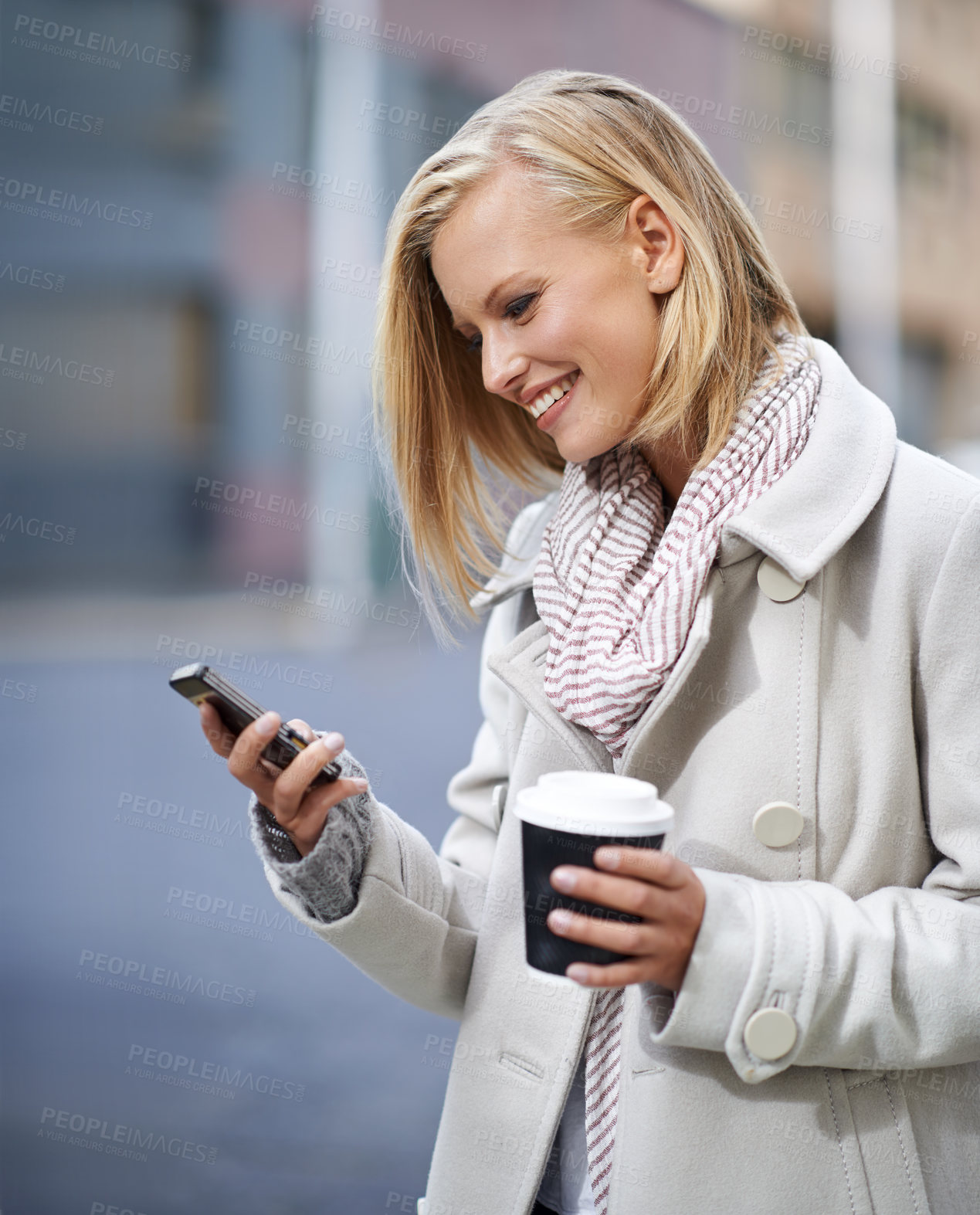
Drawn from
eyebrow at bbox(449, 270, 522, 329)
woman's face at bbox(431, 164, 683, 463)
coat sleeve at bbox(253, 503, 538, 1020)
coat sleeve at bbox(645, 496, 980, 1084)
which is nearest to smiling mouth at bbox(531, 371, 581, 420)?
woman's face at bbox(431, 164, 683, 463)

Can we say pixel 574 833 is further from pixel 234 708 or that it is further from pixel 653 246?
pixel 653 246

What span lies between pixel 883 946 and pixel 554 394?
0.60 metres

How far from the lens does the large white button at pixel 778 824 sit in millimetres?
934

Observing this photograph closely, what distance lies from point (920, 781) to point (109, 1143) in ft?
5.73

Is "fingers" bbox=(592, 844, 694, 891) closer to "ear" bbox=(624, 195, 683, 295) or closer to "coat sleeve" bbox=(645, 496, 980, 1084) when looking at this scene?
"coat sleeve" bbox=(645, 496, 980, 1084)

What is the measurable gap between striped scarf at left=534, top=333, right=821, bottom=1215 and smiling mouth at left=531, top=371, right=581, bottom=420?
0.15 meters

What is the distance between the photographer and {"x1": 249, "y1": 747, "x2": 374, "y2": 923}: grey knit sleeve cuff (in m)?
1.03

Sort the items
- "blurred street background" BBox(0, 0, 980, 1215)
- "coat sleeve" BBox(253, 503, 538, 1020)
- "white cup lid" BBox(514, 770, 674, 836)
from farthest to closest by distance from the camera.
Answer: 1. "blurred street background" BBox(0, 0, 980, 1215)
2. "coat sleeve" BBox(253, 503, 538, 1020)
3. "white cup lid" BBox(514, 770, 674, 836)

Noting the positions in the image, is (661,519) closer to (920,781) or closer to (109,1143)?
(920,781)

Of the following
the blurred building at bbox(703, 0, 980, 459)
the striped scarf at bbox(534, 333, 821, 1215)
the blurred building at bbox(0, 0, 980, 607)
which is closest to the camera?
the striped scarf at bbox(534, 333, 821, 1215)

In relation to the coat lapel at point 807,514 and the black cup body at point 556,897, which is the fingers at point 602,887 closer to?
the black cup body at point 556,897

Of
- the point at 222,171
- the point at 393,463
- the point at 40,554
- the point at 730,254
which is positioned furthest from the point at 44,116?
the point at 222,171

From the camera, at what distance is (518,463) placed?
140 cm

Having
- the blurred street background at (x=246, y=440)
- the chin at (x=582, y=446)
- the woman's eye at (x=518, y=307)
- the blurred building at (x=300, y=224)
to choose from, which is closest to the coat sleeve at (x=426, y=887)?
the chin at (x=582, y=446)
